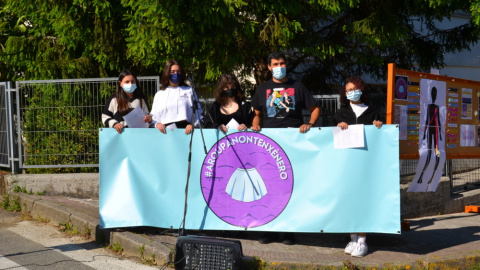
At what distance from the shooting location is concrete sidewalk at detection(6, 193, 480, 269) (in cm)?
611

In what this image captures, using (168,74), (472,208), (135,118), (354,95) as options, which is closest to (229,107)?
(168,74)

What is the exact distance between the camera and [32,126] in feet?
32.4

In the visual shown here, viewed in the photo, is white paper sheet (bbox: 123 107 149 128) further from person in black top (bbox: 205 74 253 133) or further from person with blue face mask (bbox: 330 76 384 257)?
person with blue face mask (bbox: 330 76 384 257)

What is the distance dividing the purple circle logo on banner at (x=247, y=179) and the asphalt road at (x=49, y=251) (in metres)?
1.16

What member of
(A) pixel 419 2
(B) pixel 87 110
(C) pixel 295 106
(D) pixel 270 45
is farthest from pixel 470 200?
(B) pixel 87 110

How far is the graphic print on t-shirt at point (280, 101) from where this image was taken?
671 cm

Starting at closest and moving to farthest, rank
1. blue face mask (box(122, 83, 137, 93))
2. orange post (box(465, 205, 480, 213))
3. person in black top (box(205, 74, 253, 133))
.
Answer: person in black top (box(205, 74, 253, 133)) → blue face mask (box(122, 83, 137, 93)) → orange post (box(465, 205, 480, 213))

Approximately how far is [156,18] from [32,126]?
9.81ft

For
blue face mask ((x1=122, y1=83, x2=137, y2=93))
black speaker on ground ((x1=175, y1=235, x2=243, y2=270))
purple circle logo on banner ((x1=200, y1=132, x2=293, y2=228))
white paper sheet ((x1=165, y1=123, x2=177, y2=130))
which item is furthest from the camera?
blue face mask ((x1=122, y1=83, x2=137, y2=93))

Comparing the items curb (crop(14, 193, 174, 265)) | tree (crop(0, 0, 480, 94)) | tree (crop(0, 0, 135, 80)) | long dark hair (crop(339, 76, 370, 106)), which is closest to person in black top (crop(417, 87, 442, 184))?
long dark hair (crop(339, 76, 370, 106))

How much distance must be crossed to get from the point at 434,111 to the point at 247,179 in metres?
2.95

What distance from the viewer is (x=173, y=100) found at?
721 cm

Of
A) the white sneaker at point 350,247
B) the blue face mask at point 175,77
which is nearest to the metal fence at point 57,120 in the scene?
the blue face mask at point 175,77

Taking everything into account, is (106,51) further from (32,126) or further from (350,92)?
(350,92)
